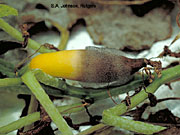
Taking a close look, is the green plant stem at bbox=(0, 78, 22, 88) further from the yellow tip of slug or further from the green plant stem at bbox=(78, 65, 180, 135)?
the green plant stem at bbox=(78, 65, 180, 135)

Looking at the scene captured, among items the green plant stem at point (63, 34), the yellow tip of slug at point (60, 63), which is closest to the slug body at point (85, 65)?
the yellow tip of slug at point (60, 63)

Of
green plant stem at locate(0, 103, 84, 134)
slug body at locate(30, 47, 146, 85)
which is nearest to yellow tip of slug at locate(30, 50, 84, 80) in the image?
slug body at locate(30, 47, 146, 85)

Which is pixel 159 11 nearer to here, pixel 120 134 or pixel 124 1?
pixel 124 1

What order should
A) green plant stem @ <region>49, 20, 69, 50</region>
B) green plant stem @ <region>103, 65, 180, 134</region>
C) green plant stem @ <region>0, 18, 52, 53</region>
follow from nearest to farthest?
green plant stem @ <region>103, 65, 180, 134</region>, green plant stem @ <region>0, 18, 52, 53</region>, green plant stem @ <region>49, 20, 69, 50</region>

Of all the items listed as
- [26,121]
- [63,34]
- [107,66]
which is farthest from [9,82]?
[63,34]

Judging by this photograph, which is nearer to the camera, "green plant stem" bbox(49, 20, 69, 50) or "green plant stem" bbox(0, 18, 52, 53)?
"green plant stem" bbox(0, 18, 52, 53)

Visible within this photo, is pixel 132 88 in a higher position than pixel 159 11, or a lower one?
lower

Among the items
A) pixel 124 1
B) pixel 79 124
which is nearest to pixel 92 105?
pixel 79 124
